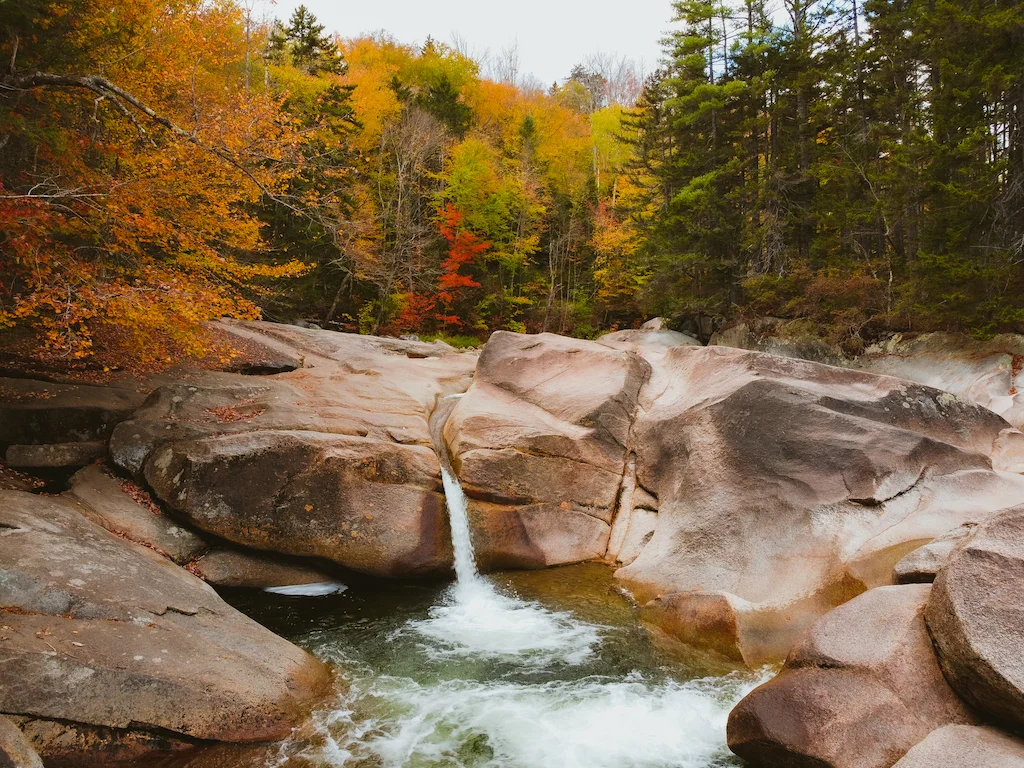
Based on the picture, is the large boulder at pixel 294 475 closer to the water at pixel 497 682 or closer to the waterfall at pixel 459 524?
the waterfall at pixel 459 524

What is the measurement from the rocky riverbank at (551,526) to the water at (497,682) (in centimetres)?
39

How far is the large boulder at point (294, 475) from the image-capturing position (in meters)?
8.92

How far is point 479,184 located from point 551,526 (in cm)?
2487

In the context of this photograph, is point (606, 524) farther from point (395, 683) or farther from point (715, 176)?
point (715, 176)

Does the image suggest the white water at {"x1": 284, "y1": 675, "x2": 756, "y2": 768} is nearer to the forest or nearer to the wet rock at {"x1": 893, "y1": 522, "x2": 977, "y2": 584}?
the wet rock at {"x1": 893, "y1": 522, "x2": 977, "y2": 584}

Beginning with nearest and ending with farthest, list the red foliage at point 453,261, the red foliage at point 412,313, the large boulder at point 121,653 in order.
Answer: the large boulder at point 121,653, the red foliage at point 412,313, the red foliage at point 453,261

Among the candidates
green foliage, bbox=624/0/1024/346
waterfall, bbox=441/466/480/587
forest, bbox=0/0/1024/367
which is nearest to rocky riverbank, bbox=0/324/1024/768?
waterfall, bbox=441/466/480/587

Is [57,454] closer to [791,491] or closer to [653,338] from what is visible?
[791,491]

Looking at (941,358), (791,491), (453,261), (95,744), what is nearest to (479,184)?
(453,261)

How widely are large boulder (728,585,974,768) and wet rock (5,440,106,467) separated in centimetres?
940

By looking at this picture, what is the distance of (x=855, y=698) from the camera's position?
4848 millimetres

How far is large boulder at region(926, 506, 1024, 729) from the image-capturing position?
430 cm

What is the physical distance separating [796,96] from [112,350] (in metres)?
23.3

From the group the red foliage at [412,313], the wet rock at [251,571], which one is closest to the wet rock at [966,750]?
the wet rock at [251,571]
